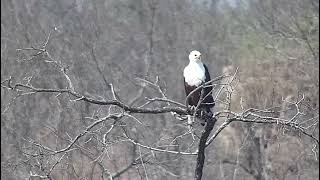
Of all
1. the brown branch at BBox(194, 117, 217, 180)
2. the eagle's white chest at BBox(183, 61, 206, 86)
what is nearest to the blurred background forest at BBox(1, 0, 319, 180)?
the eagle's white chest at BBox(183, 61, 206, 86)

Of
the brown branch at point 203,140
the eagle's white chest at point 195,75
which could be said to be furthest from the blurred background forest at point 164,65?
the brown branch at point 203,140

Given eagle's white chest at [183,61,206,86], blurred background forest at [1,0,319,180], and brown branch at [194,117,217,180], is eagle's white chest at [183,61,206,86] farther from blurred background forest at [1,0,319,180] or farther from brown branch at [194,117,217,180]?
blurred background forest at [1,0,319,180]

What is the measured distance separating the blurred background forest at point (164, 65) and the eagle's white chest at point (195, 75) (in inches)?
54.7

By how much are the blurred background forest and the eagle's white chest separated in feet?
4.56

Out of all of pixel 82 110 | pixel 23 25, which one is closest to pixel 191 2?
pixel 23 25

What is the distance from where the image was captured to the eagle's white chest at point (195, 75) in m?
6.43

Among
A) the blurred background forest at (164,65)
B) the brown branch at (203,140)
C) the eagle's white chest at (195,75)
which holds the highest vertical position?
the blurred background forest at (164,65)

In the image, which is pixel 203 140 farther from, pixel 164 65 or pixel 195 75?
pixel 164 65

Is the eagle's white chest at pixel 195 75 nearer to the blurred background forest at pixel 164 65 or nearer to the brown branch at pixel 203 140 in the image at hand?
the brown branch at pixel 203 140

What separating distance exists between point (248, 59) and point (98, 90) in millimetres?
4599

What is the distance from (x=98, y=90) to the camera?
1245 centimetres

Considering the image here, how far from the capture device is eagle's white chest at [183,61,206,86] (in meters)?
6.43

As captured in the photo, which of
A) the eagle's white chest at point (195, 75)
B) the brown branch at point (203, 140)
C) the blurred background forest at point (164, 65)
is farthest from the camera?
the blurred background forest at point (164, 65)

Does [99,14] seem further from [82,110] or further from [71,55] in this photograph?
[82,110]
